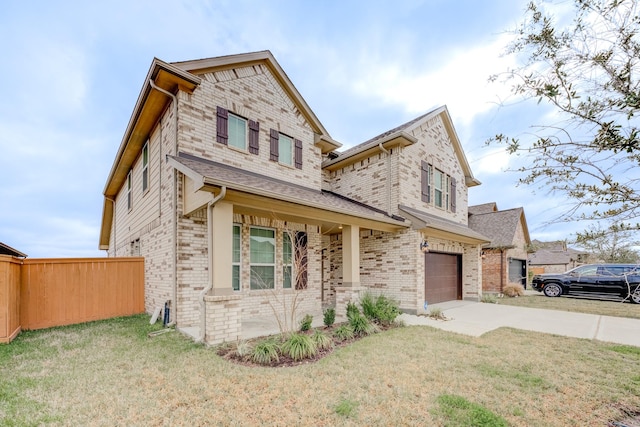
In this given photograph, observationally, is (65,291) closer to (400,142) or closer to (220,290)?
(220,290)

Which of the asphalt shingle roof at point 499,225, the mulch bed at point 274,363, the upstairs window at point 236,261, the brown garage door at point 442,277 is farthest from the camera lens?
the asphalt shingle roof at point 499,225

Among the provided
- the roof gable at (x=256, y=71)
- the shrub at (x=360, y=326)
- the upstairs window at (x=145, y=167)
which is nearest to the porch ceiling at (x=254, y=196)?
the roof gable at (x=256, y=71)

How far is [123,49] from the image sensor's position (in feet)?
60.6

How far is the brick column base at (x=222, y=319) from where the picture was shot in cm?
577

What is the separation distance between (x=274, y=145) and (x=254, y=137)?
0.77 m

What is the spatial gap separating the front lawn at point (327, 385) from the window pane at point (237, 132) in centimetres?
531

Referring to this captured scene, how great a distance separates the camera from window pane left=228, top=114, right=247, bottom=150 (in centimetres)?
856

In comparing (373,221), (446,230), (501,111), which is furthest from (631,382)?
(446,230)

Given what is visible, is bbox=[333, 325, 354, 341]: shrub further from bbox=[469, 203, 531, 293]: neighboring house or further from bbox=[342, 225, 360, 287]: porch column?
bbox=[469, 203, 531, 293]: neighboring house

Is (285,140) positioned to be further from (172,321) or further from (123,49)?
(123,49)

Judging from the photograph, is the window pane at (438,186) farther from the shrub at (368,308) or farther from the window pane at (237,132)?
the window pane at (237,132)

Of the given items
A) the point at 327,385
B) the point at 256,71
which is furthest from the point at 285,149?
the point at 327,385

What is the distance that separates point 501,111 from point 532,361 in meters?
4.66

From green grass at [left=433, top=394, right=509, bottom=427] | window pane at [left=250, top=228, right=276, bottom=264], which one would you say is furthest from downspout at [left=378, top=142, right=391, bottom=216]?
green grass at [left=433, top=394, right=509, bottom=427]
